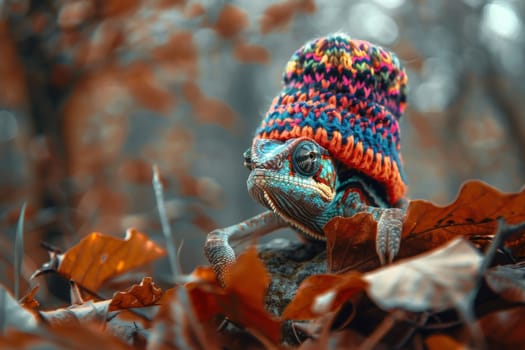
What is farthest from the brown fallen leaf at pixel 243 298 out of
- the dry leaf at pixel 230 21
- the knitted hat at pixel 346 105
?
the dry leaf at pixel 230 21

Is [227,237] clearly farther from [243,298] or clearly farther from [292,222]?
[243,298]

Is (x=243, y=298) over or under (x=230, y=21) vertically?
under

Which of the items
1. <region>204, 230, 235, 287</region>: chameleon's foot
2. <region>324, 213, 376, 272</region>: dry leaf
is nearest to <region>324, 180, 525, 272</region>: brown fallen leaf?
<region>324, 213, 376, 272</region>: dry leaf

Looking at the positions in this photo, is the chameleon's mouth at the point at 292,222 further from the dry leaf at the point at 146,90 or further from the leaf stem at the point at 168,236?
the dry leaf at the point at 146,90

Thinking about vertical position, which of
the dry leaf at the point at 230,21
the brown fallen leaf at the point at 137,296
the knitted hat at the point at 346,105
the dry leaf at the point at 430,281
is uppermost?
the dry leaf at the point at 230,21

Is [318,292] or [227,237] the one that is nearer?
[318,292]

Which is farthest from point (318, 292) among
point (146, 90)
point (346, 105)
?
point (146, 90)
